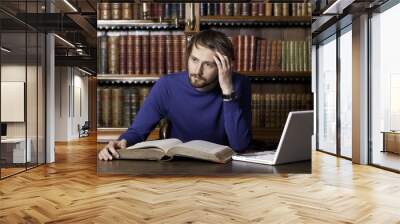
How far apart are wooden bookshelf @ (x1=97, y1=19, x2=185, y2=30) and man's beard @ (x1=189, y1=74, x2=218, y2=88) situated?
0.53m

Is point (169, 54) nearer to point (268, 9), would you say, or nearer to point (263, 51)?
point (263, 51)

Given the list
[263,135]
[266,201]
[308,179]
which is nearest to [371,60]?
[308,179]

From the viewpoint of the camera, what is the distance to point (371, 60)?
6.68m

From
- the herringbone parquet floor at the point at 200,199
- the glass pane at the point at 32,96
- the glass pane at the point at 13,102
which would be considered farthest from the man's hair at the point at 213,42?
the glass pane at the point at 32,96

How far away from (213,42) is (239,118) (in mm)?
734

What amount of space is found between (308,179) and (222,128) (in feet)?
4.45

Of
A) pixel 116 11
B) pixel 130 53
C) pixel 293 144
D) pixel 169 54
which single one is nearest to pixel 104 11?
pixel 116 11

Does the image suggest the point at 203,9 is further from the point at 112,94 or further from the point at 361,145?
the point at 361,145

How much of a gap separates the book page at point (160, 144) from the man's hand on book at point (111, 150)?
0.39 ft

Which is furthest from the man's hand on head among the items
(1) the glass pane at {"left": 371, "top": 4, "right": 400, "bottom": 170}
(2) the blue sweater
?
(1) the glass pane at {"left": 371, "top": 4, "right": 400, "bottom": 170}

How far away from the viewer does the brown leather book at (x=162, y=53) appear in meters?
4.33

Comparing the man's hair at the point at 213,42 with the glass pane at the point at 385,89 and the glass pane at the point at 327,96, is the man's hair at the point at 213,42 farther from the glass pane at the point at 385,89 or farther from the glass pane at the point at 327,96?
the glass pane at the point at 327,96

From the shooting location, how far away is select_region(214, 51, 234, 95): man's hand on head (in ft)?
13.5

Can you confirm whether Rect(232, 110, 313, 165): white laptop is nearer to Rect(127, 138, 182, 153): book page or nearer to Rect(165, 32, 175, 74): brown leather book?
Rect(127, 138, 182, 153): book page
